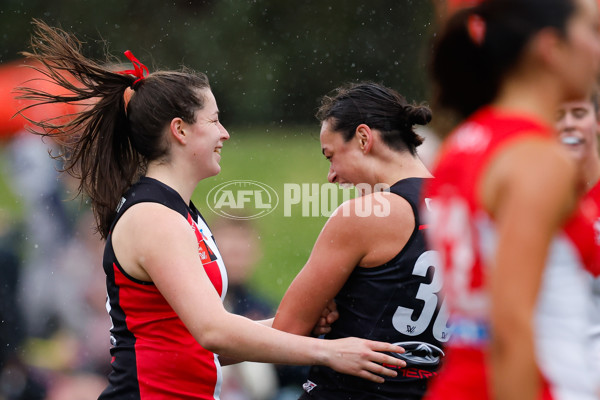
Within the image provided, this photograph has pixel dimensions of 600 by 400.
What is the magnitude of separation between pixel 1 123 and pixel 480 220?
24.0 feet

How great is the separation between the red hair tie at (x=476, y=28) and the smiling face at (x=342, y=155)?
4.95 feet

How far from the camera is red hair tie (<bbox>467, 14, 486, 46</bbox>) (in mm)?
1412

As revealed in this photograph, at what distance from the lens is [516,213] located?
1231 millimetres

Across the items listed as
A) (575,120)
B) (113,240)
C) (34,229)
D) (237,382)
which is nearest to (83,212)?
(34,229)

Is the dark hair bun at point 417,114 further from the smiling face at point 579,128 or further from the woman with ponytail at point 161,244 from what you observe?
the woman with ponytail at point 161,244

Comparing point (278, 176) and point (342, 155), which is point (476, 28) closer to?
point (342, 155)

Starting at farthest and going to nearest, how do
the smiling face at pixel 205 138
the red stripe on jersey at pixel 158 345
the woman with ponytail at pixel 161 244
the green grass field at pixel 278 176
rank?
the green grass field at pixel 278 176, the smiling face at pixel 205 138, the red stripe on jersey at pixel 158 345, the woman with ponytail at pixel 161 244

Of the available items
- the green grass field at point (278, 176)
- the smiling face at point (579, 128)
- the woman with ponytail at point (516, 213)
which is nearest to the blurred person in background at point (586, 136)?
the smiling face at point (579, 128)

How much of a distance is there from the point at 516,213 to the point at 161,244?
4.82ft

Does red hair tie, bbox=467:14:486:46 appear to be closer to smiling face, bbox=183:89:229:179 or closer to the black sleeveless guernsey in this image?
the black sleeveless guernsey

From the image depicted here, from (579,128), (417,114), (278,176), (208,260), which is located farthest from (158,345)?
(278,176)

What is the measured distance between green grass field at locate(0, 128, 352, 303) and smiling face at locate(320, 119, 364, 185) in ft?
21.3

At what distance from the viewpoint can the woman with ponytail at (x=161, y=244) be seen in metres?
2.42

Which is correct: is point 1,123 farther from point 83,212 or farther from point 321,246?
point 321,246
